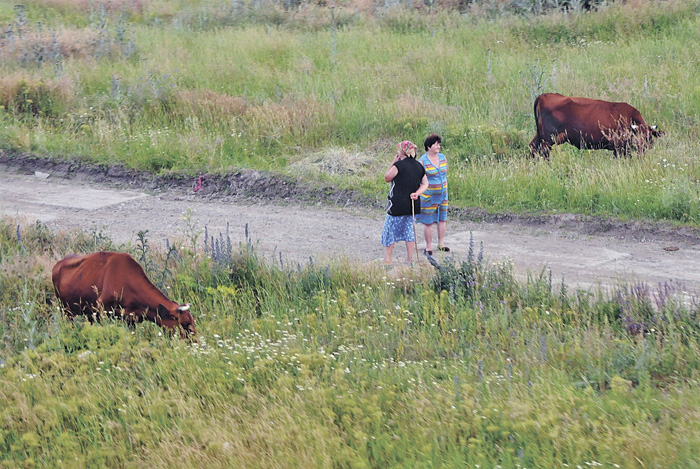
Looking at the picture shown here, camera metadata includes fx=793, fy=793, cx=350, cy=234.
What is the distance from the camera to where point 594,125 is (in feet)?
39.4

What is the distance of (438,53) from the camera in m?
17.9

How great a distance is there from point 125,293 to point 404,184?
3953 mm

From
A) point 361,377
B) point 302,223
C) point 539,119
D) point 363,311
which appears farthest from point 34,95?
point 361,377

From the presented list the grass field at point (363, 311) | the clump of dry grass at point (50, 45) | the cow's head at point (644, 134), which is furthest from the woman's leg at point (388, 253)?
the clump of dry grass at point (50, 45)

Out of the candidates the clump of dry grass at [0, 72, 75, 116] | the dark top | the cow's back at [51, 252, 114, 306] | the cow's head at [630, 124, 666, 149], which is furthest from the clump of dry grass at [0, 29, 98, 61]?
the cow's back at [51, 252, 114, 306]

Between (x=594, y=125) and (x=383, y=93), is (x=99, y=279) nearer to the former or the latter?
(x=594, y=125)

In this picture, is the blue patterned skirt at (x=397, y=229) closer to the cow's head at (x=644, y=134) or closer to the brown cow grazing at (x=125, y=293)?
the brown cow grazing at (x=125, y=293)

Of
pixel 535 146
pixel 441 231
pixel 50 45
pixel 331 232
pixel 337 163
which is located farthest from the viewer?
pixel 50 45

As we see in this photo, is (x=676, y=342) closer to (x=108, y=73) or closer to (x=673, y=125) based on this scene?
(x=673, y=125)

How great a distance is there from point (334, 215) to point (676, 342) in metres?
6.24

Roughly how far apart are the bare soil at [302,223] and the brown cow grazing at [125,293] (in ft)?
Answer: 5.29

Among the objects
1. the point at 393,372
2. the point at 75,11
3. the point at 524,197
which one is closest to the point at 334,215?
the point at 524,197

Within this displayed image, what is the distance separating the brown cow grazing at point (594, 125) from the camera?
471 inches

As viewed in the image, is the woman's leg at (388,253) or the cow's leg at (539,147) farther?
the cow's leg at (539,147)
